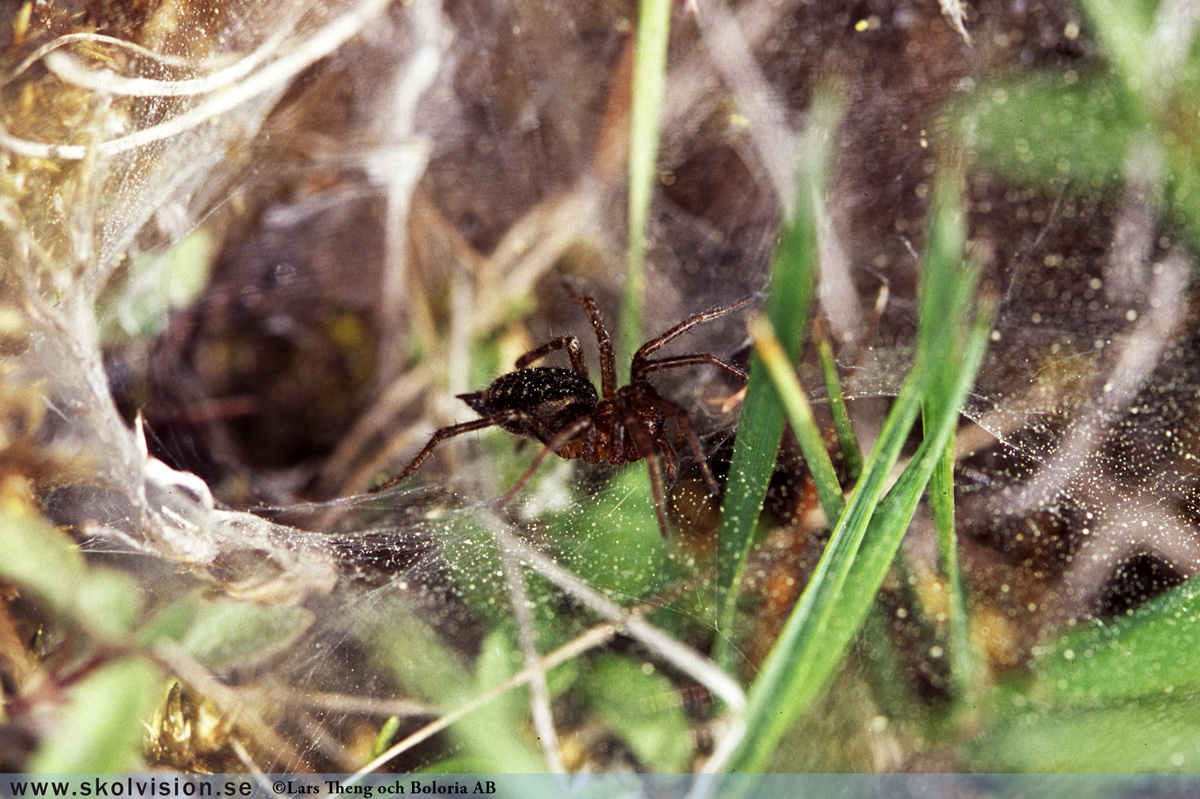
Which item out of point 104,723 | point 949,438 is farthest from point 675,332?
point 104,723

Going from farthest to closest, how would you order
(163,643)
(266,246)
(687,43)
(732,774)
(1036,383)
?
1. (266,246)
2. (687,43)
3. (1036,383)
4. (163,643)
5. (732,774)

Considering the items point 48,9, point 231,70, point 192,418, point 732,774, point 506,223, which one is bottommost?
point 732,774

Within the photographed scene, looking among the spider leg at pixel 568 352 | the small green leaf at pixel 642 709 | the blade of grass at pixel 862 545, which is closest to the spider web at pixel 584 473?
the small green leaf at pixel 642 709

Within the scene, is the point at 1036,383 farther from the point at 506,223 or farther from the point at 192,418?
the point at 192,418

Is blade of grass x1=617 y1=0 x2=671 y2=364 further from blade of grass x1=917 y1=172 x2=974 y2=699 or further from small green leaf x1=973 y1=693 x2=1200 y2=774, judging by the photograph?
small green leaf x1=973 y1=693 x2=1200 y2=774

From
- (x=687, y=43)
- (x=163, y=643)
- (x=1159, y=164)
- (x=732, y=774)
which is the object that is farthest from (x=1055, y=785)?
(x=687, y=43)

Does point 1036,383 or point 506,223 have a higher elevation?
point 506,223

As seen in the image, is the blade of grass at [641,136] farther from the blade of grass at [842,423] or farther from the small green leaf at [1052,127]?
the small green leaf at [1052,127]

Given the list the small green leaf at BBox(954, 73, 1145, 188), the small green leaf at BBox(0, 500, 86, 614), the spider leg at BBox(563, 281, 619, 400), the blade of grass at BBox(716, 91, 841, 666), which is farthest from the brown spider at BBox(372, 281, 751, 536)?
the small green leaf at BBox(954, 73, 1145, 188)
